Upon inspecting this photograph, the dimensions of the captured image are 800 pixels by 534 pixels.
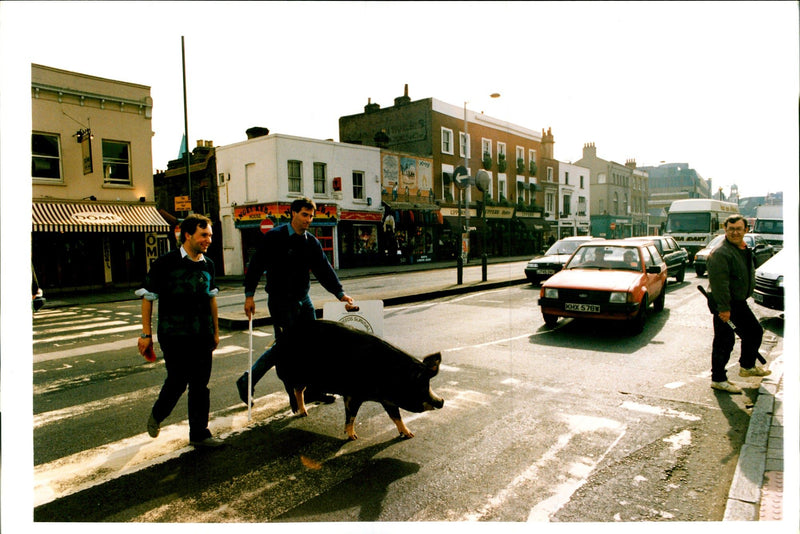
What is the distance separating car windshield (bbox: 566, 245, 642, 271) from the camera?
9.50 meters

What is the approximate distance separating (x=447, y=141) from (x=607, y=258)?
1062 inches

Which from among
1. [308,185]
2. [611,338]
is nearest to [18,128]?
[611,338]

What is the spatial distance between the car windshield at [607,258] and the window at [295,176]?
1879 cm

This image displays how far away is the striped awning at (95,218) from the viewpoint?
16544mm

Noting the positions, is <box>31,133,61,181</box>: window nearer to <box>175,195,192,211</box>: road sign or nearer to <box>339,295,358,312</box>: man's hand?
<box>175,195,192,211</box>: road sign

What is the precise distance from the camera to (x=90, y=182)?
58.9ft

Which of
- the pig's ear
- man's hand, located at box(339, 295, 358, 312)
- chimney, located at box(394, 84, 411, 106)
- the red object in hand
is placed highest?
chimney, located at box(394, 84, 411, 106)

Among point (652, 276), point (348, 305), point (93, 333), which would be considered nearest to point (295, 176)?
point (93, 333)

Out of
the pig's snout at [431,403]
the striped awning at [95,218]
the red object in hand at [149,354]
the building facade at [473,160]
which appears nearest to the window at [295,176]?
the building facade at [473,160]

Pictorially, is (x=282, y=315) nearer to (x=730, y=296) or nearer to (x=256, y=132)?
(x=730, y=296)

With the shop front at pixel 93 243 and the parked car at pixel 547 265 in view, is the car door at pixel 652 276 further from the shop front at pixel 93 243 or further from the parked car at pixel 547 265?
the shop front at pixel 93 243

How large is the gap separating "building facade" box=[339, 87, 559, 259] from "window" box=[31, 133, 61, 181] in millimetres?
17408

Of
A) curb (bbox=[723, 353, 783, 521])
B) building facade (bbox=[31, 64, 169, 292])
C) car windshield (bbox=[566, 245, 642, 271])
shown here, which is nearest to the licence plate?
car windshield (bbox=[566, 245, 642, 271])
